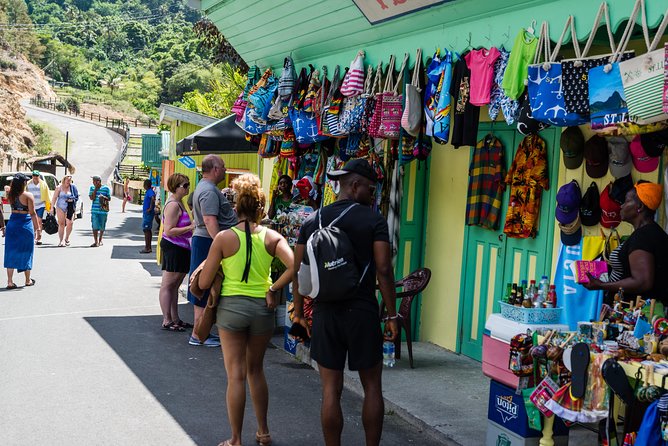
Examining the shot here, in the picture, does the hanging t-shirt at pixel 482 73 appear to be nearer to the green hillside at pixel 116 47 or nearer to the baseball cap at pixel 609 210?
the baseball cap at pixel 609 210

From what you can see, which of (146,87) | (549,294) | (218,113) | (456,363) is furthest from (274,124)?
(146,87)

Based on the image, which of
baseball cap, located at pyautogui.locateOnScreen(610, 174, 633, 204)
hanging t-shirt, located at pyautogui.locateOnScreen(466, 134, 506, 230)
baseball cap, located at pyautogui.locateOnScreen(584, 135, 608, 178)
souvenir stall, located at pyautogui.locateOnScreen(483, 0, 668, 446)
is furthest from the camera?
hanging t-shirt, located at pyautogui.locateOnScreen(466, 134, 506, 230)

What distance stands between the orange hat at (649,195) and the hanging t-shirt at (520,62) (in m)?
1.27

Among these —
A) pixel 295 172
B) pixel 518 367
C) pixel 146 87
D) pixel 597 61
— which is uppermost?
pixel 146 87

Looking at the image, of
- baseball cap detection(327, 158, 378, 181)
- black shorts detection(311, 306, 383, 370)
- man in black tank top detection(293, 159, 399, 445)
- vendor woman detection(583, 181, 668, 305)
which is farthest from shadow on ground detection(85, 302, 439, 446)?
baseball cap detection(327, 158, 378, 181)

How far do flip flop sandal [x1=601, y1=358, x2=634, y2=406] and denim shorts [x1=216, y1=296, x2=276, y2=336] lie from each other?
2246mm

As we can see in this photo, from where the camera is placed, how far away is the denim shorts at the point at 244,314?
542 cm

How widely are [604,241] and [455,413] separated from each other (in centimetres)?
177

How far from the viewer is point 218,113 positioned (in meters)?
32.2

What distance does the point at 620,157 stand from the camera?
6273 mm

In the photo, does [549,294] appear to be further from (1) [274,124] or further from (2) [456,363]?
(1) [274,124]

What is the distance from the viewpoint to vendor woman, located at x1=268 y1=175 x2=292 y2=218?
33.0ft

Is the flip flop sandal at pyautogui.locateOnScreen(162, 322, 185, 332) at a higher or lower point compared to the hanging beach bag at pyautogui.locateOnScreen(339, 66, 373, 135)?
lower

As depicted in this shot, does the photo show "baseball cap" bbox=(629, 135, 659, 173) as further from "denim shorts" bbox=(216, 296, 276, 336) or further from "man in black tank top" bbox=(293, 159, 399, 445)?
"denim shorts" bbox=(216, 296, 276, 336)
